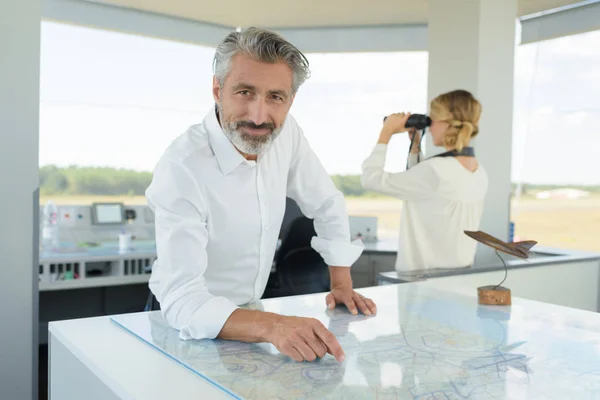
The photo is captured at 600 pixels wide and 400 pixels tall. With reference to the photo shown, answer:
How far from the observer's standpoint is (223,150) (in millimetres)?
1384

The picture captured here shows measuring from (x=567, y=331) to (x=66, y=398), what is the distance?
43.9 inches

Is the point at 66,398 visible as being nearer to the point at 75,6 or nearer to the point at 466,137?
the point at 466,137

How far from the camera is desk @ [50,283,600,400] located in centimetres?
89

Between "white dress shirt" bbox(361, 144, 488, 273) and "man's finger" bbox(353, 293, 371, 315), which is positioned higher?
"white dress shirt" bbox(361, 144, 488, 273)

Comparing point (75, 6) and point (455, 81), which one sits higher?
point (75, 6)

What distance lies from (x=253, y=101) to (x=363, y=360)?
2.01ft

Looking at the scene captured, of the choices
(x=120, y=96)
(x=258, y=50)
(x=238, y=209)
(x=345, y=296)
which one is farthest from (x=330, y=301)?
(x=120, y=96)

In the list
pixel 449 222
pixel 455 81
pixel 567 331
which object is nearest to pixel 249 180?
pixel 567 331

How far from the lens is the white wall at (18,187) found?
7.00 ft

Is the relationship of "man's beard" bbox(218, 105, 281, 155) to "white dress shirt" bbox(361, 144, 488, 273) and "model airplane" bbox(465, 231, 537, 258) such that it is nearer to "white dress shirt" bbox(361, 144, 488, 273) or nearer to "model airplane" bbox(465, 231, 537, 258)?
"model airplane" bbox(465, 231, 537, 258)

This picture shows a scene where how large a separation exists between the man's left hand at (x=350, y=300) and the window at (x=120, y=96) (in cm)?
416

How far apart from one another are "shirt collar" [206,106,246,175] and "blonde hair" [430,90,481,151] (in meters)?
Result: 1.40

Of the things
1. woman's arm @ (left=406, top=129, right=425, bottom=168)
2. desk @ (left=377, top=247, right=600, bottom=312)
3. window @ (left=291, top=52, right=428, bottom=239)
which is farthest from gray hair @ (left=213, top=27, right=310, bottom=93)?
window @ (left=291, top=52, right=428, bottom=239)

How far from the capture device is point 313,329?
1.05 metres
